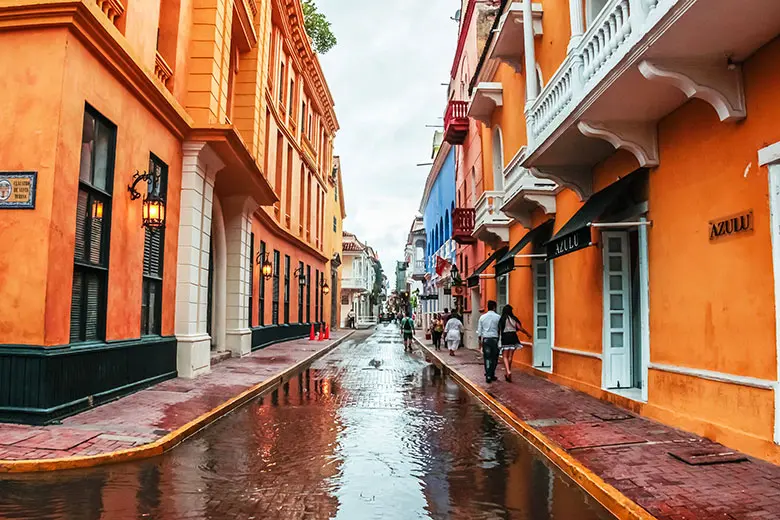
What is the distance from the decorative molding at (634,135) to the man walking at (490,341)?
5.19m

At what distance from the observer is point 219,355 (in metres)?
16.8

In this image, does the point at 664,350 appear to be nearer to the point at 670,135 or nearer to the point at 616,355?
the point at 616,355

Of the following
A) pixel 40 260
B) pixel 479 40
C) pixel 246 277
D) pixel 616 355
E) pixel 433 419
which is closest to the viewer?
pixel 40 260

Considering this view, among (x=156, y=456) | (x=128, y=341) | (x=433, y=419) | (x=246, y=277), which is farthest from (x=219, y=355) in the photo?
(x=156, y=456)

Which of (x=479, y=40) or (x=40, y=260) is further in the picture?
(x=479, y=40)

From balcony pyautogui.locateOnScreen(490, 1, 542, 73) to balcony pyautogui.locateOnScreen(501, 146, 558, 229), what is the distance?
238 cm

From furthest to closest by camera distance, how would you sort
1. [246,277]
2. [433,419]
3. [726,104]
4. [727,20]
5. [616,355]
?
[246,277]
[616,355]
[433,419]
[726,104]
[727,20]

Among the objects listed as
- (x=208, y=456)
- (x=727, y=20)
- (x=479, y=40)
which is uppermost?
(x=479, y=40)

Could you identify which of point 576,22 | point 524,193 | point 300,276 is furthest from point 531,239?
point 300,276

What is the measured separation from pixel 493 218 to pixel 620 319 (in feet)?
27.8

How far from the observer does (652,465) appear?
5.95 metres

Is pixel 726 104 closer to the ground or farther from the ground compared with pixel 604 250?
farther from the ground

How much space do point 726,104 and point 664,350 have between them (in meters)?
3.24

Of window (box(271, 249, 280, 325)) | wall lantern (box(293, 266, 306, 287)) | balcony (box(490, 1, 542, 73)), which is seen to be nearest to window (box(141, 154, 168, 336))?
balcony (box(490, 1, 542, 73))
